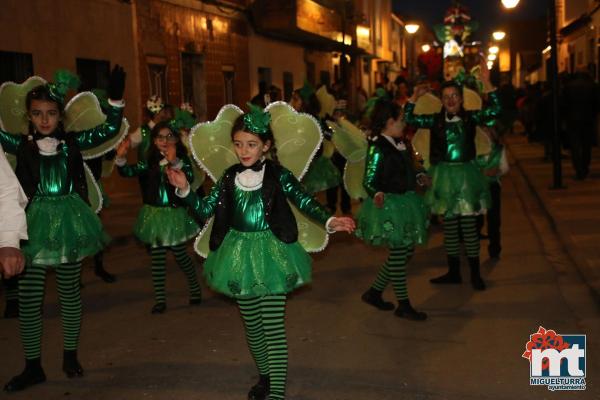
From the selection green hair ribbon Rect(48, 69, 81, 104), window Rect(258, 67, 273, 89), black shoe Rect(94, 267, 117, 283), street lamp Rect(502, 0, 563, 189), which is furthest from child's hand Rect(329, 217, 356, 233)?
window Rect(258, 67, 273, 89)

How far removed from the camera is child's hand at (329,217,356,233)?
190 inches

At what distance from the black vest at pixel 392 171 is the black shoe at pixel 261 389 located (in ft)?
7.35

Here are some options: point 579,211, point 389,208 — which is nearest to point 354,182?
point 389,208

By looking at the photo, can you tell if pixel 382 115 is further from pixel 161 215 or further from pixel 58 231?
pixel 58 231

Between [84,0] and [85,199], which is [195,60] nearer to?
[84,0]

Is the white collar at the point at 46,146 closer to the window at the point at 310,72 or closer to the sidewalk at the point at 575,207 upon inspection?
the sidewalk at the point at 575,207

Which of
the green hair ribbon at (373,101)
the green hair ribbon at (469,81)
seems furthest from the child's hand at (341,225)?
the green hair ribbon at (469,81)

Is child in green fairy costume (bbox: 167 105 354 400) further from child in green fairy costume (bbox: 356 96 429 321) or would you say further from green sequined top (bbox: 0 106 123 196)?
child in green fairy costume (bbox: 356 96 429 321)

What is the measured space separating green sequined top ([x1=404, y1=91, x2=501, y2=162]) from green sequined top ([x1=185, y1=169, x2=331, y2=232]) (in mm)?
3109

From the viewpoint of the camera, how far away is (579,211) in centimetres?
1224

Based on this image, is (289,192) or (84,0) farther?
(84,0)

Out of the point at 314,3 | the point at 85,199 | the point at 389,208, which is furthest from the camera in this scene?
the point at 314,3

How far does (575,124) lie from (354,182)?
9641 millimetres

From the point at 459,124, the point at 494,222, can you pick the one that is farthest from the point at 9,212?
the point at 494,222
